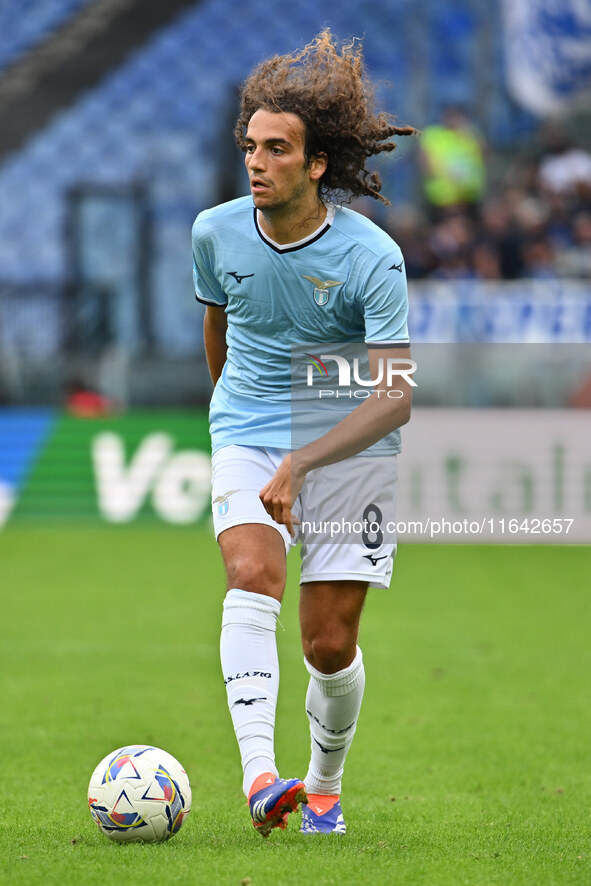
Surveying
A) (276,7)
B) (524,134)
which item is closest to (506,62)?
(524,134)

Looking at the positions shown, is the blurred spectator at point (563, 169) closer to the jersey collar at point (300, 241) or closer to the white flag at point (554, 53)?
the white flag at point (554, 53)

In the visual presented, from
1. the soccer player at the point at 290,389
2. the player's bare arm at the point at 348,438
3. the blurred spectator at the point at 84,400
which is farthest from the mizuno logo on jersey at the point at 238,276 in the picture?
the blurred spectator at the point at 84,400

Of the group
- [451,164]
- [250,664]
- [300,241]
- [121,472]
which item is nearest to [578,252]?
[451,164]

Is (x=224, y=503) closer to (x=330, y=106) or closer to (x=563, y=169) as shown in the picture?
(x=330, y=106)

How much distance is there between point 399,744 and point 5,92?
14.8 meters

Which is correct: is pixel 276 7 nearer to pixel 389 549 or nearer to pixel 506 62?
pixel 506 62

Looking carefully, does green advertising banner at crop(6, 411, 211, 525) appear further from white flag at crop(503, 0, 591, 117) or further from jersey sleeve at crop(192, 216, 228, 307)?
jersey sleeve at crop(192, 216, 228, 307)

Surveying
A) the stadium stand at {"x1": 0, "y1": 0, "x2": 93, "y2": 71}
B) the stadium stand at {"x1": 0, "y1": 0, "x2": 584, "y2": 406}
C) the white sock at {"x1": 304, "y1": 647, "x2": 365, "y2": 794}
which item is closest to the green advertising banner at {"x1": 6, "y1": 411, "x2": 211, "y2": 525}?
the stadium stand at {"x1": 0, "y1": 0, "x2": 584, "y2": 406}

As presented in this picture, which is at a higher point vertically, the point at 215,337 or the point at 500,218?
the point at 215,337

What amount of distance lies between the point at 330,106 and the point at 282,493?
1.14 m

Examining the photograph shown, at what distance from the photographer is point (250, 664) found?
12.5 feet

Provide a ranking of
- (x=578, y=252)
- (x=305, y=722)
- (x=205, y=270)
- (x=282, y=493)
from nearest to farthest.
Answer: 1. (x=282, y=493)
2. (x=205, y=270)
3. (x=305, y=722)
4. (x=578, y=252)

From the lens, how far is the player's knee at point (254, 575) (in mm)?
3842

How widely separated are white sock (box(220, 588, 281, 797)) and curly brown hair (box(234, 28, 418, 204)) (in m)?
1.25
